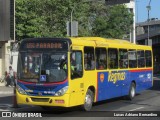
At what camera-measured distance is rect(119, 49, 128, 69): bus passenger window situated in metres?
20.2

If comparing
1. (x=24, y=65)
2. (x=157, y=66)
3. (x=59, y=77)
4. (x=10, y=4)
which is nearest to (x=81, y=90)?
(x=59, y=77)

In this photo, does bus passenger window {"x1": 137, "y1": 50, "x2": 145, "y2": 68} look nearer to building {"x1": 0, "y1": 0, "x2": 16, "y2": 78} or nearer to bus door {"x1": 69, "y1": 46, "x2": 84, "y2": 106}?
bus door {"x1": 69, "y1": 46, "x2": 84, "y2": 106}

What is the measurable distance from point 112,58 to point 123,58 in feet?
4.65

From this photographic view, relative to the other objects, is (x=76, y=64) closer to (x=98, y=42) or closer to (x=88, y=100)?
(x=88, y=100)

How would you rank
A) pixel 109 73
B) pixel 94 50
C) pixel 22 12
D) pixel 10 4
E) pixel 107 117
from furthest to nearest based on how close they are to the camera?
pixel 22 12 < pixel 10 4 < pixel 109 73 < pixel 94 50 < pixel 107 117

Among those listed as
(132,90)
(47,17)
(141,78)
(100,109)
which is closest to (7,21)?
(47,17)

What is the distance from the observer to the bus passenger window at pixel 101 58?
1778 centimetres

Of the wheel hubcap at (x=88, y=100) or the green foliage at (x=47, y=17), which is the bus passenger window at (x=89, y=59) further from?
the green foliage at (x=47, y=17)

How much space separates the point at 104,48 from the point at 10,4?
1702 centimetres

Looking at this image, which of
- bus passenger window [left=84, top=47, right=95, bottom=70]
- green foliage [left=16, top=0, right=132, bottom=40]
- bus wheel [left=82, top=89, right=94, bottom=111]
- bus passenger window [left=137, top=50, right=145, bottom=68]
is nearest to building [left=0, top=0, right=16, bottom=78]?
green foliage [left=16, top=0, right=132, bottom=40]

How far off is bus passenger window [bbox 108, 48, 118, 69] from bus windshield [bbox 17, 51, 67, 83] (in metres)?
4.00

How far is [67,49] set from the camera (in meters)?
15.4

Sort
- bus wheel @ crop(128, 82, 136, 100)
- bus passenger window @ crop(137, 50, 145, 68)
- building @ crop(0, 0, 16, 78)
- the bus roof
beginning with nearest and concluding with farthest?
1. the bus roof
2. bus wheel @ crop(128, 82, 136, 100)
3. bus passenger window @ crop(137, 50, 145, 68)
4. building @ crop(0, 0, 16, 78)

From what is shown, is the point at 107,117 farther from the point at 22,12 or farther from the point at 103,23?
the point at 103,23
